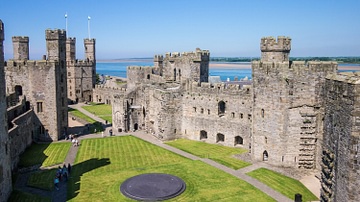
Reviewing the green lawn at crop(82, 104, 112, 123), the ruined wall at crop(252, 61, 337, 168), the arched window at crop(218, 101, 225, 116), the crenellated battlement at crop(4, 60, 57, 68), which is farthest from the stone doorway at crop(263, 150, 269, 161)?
the green lawn at crop(82, 104, 112, 123)

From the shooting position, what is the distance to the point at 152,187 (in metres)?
22.2

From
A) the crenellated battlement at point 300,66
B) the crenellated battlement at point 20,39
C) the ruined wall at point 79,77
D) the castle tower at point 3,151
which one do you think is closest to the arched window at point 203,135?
the crenellated battlement at point 300,66

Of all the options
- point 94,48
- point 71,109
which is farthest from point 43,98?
point 94,48

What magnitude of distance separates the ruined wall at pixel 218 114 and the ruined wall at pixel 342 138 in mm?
18900

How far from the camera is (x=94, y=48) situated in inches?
2815

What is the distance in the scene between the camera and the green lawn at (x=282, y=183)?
21.5 metres

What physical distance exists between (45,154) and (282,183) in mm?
20719

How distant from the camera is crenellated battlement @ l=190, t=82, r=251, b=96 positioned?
104ft

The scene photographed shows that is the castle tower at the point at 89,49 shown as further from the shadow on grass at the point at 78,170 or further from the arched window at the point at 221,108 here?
the shadow on grass at the point at 78,170

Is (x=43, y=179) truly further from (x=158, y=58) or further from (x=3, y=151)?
(x=158, y=58)

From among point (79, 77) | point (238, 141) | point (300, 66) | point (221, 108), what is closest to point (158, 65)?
point (79, 77)

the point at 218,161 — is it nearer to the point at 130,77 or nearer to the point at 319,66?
the point at 319,66

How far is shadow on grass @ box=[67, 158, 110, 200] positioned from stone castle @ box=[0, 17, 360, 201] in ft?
12.6

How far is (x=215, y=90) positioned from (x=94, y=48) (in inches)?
1758
